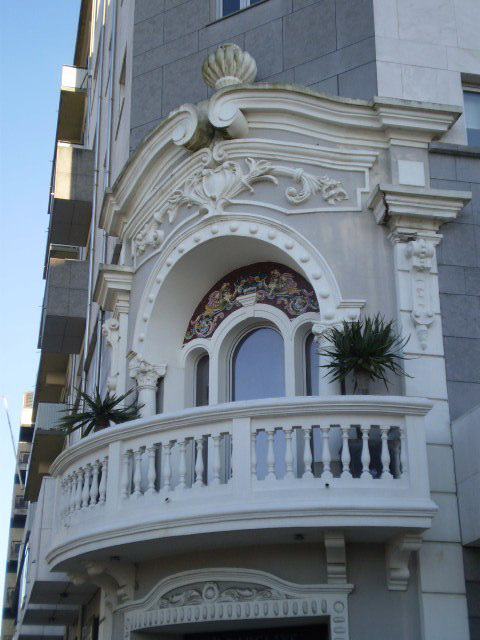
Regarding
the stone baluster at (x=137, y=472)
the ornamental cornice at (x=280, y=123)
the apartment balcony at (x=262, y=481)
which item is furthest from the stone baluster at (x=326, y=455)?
the ornamental cornice at (x=280, y=123)

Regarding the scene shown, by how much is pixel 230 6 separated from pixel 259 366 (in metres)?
5.72

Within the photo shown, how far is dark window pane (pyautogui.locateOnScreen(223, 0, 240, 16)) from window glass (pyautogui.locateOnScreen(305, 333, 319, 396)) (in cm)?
549

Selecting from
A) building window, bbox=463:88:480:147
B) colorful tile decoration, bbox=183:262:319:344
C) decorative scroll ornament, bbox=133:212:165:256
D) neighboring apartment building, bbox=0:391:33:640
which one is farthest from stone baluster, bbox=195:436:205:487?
neighboring apartment building, bbox=0:391:33:640

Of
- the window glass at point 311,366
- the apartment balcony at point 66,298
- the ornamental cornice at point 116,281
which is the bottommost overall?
the window glass at point 311,366

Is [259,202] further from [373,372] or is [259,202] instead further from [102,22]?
[102,22]

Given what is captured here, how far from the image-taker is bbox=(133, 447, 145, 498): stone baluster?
37.6 feet

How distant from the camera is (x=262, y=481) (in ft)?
35.3

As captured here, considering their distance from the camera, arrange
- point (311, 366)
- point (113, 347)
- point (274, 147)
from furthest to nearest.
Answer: point (113, 347) < point (274, 147) < point (311, 366)

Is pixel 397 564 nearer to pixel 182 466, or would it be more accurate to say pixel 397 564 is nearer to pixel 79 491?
pixel 182 466

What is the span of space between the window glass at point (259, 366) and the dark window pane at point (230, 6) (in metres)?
5.10

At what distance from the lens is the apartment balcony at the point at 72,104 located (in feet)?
90.4

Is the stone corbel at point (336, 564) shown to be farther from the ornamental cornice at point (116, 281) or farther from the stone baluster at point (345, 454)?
the ornamental cornice at point (116, 281)

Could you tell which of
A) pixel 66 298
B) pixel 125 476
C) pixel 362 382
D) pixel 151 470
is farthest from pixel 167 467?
pixel 66 298

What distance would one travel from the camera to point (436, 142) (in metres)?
13.1
